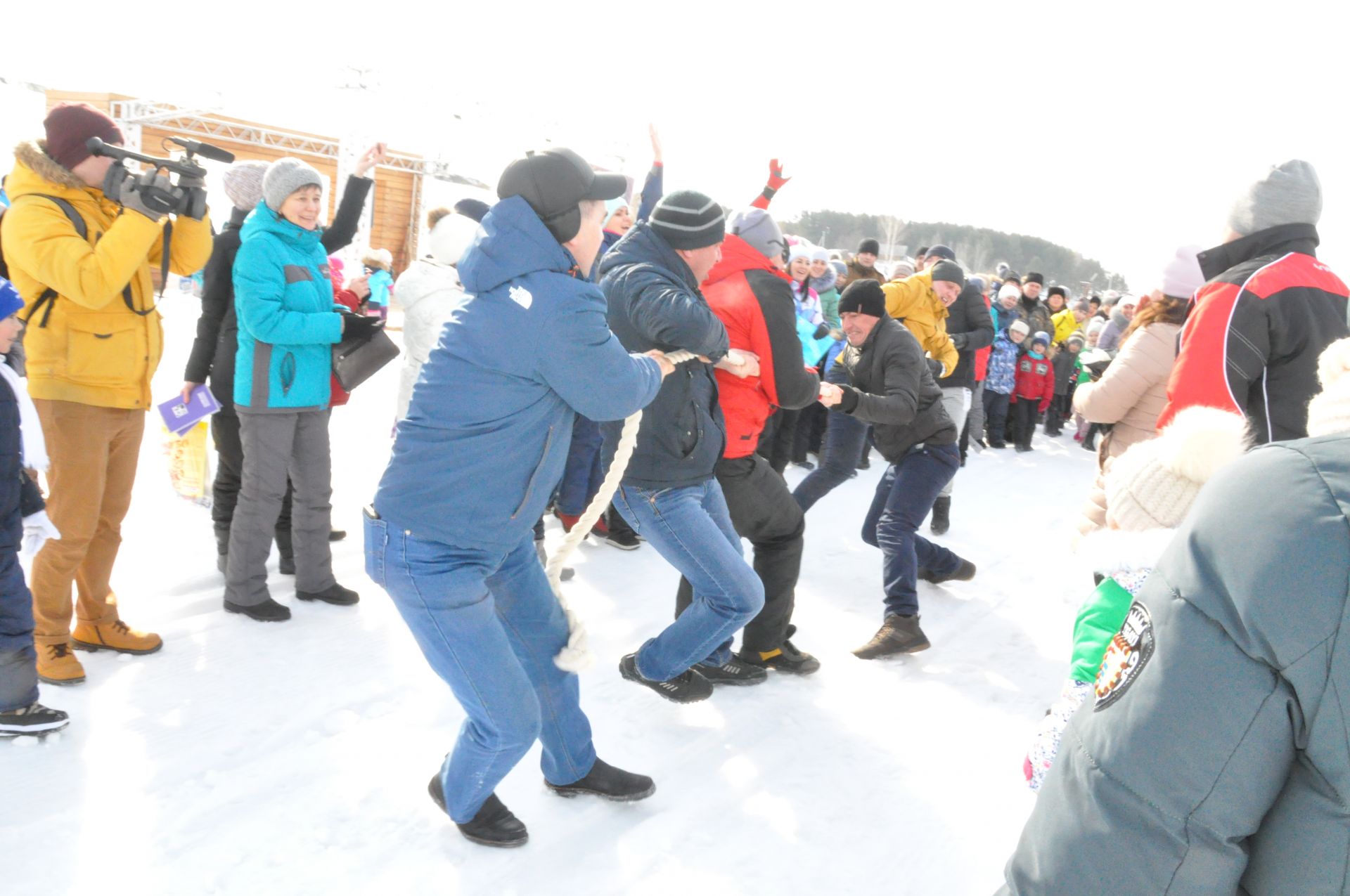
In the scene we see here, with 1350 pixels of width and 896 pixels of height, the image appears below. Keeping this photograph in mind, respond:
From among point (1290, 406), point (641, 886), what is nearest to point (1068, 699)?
point (641, 886)

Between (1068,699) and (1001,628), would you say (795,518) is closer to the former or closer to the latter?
(1001,628)

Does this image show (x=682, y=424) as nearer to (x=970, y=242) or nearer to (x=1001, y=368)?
(x=1001, y=368)

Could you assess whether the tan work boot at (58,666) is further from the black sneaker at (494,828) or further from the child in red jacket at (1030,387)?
the child in red jacket at (1030,387)

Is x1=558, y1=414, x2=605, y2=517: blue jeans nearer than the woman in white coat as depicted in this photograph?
No

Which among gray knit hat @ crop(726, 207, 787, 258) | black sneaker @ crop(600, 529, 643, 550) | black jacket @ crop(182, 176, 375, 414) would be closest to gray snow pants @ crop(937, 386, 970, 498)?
black sneaker @ crop(600, 529, 643, 550)

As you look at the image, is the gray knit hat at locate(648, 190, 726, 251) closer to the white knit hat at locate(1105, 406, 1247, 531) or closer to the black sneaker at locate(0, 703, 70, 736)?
the white knit hat at locate(1105, 406, 1247, 531)

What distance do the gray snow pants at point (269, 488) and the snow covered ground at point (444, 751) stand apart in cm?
23

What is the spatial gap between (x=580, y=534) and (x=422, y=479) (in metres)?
0.69

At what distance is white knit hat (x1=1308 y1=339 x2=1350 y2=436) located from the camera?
1.16 meters

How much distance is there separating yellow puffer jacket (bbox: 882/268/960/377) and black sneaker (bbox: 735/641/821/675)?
2.82m

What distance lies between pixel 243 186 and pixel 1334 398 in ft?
15.1

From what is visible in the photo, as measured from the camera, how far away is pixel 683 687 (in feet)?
12.4

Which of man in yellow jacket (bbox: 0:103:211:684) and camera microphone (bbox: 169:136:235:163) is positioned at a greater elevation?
camera microphone (bbox: 169:136:235:163)

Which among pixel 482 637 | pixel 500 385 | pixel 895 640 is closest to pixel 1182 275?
pixel 895 640
